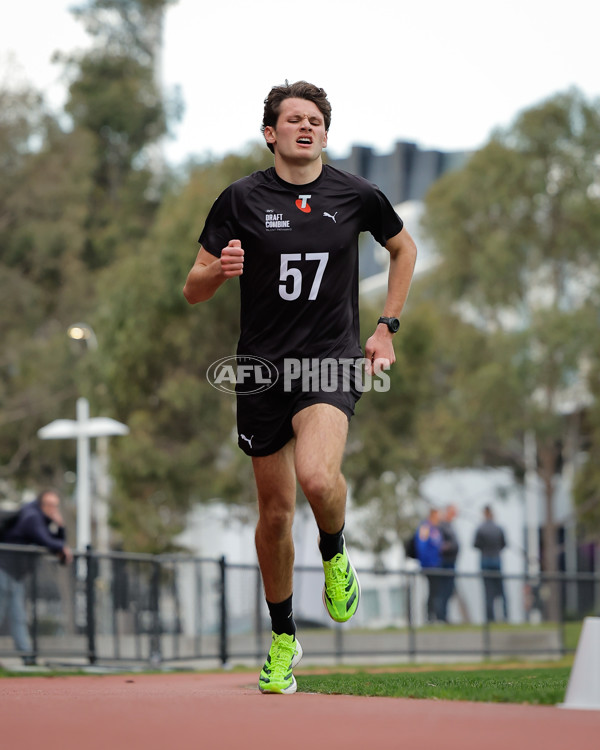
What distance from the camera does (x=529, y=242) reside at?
40125 millimetres

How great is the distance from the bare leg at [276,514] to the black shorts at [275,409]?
0.07 meters

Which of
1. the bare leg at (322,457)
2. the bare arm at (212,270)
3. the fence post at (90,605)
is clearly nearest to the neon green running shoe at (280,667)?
the bare leg at (322,457)

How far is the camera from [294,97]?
6.55 meters

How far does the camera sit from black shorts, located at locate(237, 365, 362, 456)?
6.26m

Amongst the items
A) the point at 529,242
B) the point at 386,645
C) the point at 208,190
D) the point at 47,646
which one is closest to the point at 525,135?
the point at 529,242

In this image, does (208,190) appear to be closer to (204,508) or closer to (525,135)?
(204,508)

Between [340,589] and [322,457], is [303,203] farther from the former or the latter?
[340,589]

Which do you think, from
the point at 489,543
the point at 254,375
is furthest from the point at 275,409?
the point at 489,543

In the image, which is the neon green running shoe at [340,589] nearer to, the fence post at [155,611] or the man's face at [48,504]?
the man's face at [48,504]

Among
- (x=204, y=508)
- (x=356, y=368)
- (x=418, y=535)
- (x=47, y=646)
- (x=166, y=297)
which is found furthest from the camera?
(x=204, y=508)

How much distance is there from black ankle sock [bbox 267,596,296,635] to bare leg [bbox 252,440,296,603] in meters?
0.04

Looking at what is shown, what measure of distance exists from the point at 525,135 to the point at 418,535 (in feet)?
68.2

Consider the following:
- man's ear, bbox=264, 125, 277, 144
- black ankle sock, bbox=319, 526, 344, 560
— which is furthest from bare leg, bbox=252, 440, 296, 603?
man's ear, bbox=264, 125, 277, 144

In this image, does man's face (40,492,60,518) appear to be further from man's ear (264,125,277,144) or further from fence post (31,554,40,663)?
man's ear (264,125,277,144)
